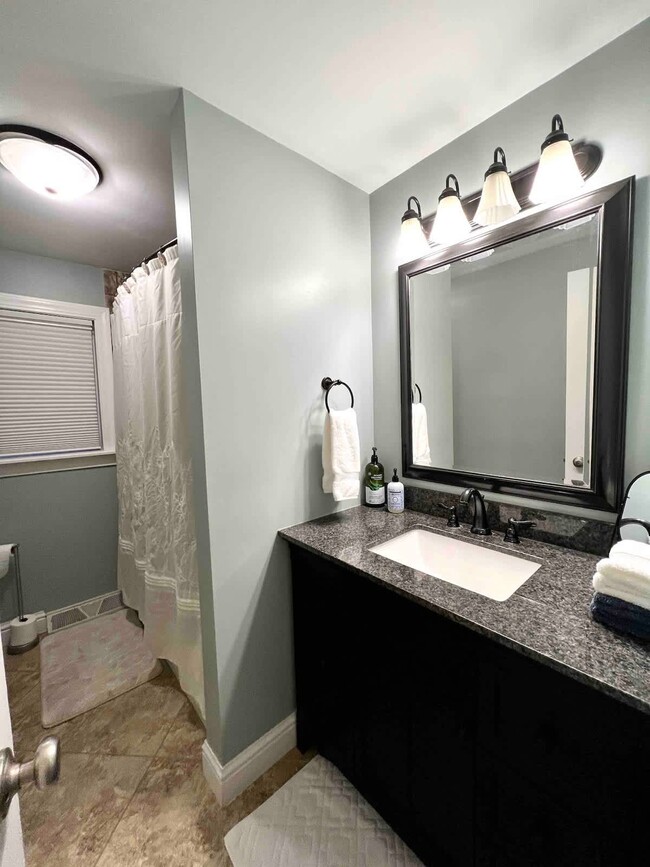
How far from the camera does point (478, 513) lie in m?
1.30

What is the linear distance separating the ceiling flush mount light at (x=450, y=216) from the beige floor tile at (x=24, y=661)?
290cm

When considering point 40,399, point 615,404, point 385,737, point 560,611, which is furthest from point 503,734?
point 40,399

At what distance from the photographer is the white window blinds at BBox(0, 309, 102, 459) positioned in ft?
6.86

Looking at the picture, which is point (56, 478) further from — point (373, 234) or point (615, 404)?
point (615, 404)

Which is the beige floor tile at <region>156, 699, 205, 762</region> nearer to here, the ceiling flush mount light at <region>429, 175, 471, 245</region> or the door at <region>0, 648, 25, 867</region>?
the door at <region>0, 648, 25, 867</region>

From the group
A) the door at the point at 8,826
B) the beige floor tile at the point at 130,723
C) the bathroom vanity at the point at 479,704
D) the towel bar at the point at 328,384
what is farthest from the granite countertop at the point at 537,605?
the beige floor tile at the point at 130,723

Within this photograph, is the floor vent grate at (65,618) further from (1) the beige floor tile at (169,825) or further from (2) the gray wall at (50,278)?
(2) the gray wall at (50,278)

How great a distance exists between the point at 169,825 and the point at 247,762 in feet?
0.91

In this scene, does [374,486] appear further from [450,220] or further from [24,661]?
[24,661]

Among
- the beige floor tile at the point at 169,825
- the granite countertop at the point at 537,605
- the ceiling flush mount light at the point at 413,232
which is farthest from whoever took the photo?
the ceiling flush mount light at the point at 413,232

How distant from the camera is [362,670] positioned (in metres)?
1.12

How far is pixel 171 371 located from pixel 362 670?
1.31 meters

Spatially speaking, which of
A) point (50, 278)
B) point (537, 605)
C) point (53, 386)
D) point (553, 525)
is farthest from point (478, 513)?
point (50, 278)

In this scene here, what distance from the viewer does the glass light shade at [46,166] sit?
1.21m
